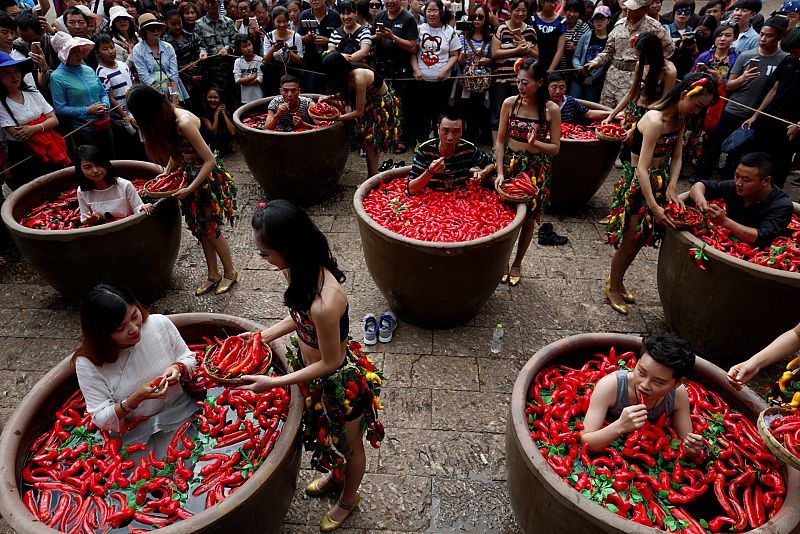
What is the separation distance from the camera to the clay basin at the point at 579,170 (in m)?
6.08

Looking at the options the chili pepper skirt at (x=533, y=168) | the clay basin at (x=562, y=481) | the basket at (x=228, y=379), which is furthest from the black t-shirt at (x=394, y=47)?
the basket at (x=228, y=379)

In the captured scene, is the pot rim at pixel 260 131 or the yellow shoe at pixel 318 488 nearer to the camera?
the yellow shoe at pixel 318 488

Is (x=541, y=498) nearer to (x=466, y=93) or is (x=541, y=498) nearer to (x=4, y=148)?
(x=4, y=148)

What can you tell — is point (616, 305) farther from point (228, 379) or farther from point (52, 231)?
point (52, 231)

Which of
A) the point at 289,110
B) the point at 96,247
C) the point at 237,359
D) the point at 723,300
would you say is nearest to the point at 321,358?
the point at 237,359

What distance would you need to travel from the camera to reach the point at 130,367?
2.71 meters

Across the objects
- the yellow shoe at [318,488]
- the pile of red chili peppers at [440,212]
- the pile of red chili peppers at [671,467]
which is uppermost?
the pile of red chili peppers at [440,212]

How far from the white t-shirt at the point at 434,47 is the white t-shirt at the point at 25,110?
4830 mm

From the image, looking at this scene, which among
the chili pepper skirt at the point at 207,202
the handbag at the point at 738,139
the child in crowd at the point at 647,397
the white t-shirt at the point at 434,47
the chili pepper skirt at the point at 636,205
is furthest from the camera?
the white t-shirt at the point at 434,47

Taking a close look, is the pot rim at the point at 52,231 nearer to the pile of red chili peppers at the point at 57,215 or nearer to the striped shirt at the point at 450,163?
the pile of red chili peppers at the point at 57,215

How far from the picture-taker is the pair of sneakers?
465 centimetres

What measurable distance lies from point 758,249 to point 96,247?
526 centimetres

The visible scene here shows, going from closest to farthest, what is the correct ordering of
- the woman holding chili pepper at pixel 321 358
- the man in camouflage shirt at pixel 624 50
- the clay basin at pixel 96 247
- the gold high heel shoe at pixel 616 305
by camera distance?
the woman holding chili pepper at pixel 321 358 < the clay basin at pixel 96 247 < the gold high heel shoe at pixel 616 305 < the man in camouflage shirt at pixel 624 50

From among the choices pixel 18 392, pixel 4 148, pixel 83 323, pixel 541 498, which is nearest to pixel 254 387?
pixel 83 323
